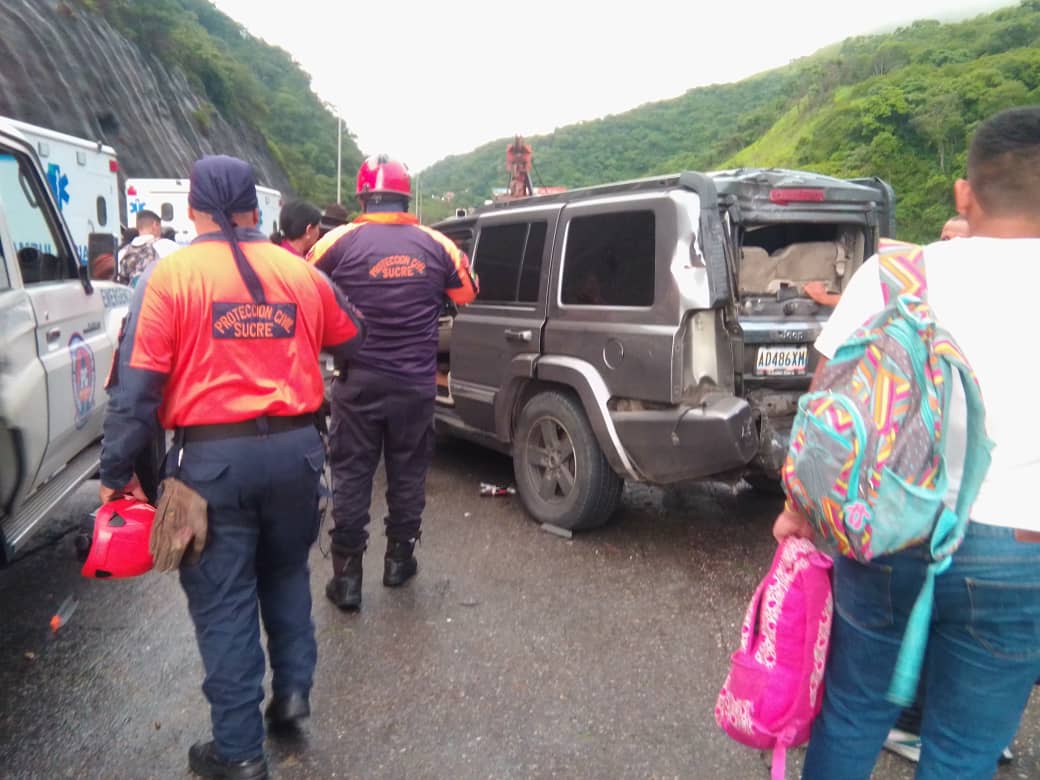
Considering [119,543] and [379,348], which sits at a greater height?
[379,348]

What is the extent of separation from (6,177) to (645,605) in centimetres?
378

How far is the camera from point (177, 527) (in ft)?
8.13

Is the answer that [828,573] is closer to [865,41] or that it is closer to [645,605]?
[645,605]

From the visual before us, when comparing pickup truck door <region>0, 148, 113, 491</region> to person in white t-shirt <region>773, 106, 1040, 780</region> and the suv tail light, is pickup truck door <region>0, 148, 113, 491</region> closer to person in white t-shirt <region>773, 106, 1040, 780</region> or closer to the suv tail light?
person in white t-shirt <region>773, 106, 1040, 780</region>

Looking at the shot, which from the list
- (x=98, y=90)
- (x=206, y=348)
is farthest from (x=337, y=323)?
(x=98, y=90)

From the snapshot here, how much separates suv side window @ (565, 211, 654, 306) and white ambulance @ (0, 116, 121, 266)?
610cm

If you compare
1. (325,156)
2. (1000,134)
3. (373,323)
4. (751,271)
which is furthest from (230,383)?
(325,156)

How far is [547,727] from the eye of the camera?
2986 millimetres

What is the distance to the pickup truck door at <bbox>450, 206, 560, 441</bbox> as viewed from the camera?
5172mm

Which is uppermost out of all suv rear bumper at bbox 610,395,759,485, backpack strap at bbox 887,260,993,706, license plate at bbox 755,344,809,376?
backpack strap at bbox 887,260,993,706

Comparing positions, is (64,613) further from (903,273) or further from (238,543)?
(903,273)

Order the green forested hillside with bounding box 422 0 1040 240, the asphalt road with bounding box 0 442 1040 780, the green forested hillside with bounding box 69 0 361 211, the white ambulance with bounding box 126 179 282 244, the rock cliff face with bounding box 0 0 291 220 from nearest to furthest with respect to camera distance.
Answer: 1. the asphalt road with bounding box 0 442 1040 780
2. the white ambulance with bounding box 126 179 282 244
3. the rock cliff face with bounding box 0 0 291 220
4. the green forested hillside with bounding box 69 0 361 211
5. the green forested hillside with bounding box 422 0 1040 240

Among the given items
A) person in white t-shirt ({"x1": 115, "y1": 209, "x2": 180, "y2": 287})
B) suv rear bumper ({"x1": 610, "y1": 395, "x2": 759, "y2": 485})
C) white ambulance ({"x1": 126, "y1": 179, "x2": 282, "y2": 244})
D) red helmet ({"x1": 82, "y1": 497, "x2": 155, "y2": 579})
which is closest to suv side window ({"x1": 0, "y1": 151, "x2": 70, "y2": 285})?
red helmet ({"x1": 82, "y1": 497, "x2": 155, "y2": 579})

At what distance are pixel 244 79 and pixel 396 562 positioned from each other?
5184 centimetres
